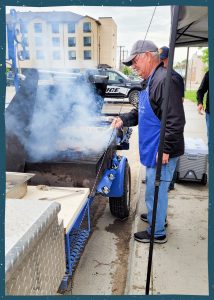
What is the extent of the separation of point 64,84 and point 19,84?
706 millimetres

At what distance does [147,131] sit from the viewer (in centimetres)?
284

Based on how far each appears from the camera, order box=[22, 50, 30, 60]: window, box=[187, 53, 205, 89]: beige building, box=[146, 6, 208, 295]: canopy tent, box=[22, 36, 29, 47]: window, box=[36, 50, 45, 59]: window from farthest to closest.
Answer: box=[187, 53, 205, 89]: beige building < box=[36, 50, 45, 59]: window < box=[22, 50, 30, 60]: window < box=[22, 36, 29, 47]: window < box=[146, 6, 208, 295]: canopy tent

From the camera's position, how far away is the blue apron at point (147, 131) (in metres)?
2.76

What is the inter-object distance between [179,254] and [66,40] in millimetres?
2287

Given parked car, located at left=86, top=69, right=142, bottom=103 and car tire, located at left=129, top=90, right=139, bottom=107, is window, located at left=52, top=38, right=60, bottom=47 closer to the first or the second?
parked car, located at left=86, top=69, right=142, bottom=103

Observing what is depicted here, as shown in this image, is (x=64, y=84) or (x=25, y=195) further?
(x=64, y=84)

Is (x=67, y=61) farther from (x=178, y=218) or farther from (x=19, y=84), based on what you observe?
(x=178, y=218)

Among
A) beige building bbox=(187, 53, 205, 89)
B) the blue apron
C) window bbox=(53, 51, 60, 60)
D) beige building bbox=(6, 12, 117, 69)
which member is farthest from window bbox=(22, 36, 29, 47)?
beige building bbox=(187, 53, 205, 89)

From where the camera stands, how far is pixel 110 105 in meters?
5.18

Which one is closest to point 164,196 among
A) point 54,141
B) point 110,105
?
point 54,141

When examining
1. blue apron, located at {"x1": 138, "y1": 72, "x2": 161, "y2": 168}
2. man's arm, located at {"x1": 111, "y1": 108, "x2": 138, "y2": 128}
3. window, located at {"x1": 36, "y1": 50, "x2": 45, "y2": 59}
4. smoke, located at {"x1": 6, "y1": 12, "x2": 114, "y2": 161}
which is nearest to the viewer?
window, located at {"x1": 36, "y1": 50, "x2": 45, "y2": 59}

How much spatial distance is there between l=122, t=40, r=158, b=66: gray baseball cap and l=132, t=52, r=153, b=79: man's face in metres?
0.06

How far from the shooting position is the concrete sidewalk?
102 inches

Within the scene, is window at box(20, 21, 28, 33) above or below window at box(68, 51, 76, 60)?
above
